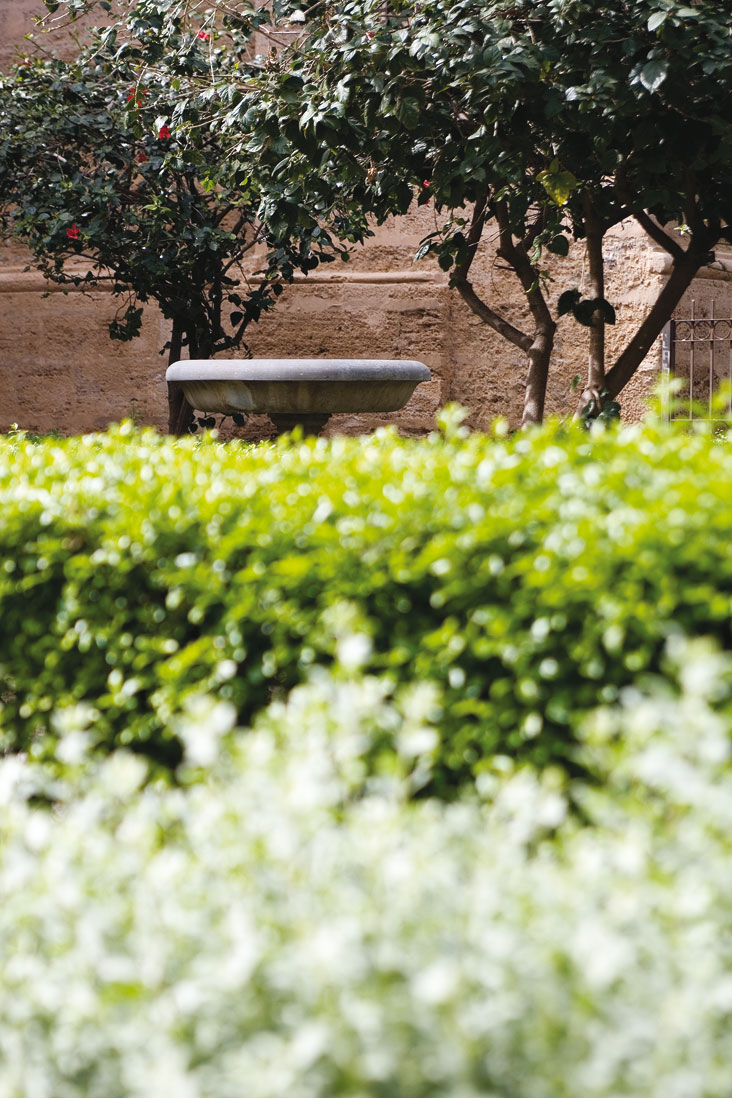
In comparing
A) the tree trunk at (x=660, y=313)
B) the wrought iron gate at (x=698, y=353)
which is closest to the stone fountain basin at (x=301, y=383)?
the tree trunk at (x=660, y=313)

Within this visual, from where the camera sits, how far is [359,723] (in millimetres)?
2016

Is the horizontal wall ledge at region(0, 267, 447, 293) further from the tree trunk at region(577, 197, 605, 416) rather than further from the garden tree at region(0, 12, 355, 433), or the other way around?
the tree trunk at region(577, 197, 605, 416)

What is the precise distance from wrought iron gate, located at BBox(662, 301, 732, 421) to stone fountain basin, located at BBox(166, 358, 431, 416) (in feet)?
15.5

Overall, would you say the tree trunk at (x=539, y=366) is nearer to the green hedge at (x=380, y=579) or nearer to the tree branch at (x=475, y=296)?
the tree branch at (x=475, y=296)

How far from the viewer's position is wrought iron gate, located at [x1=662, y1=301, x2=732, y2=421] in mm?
10023

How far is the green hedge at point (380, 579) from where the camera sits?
218 centimetres

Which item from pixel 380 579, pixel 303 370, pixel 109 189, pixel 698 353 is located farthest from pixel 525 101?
pixel 698 353

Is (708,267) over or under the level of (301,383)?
over

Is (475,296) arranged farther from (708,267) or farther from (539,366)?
(708,267)

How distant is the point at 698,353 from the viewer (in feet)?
33.9

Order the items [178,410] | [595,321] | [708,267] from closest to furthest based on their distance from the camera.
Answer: [595,321]
[178,410]
[708,267]

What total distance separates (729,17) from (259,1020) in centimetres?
400

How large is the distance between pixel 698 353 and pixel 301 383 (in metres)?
5.76

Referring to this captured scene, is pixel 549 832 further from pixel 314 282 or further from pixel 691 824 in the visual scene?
pixel 314 282
